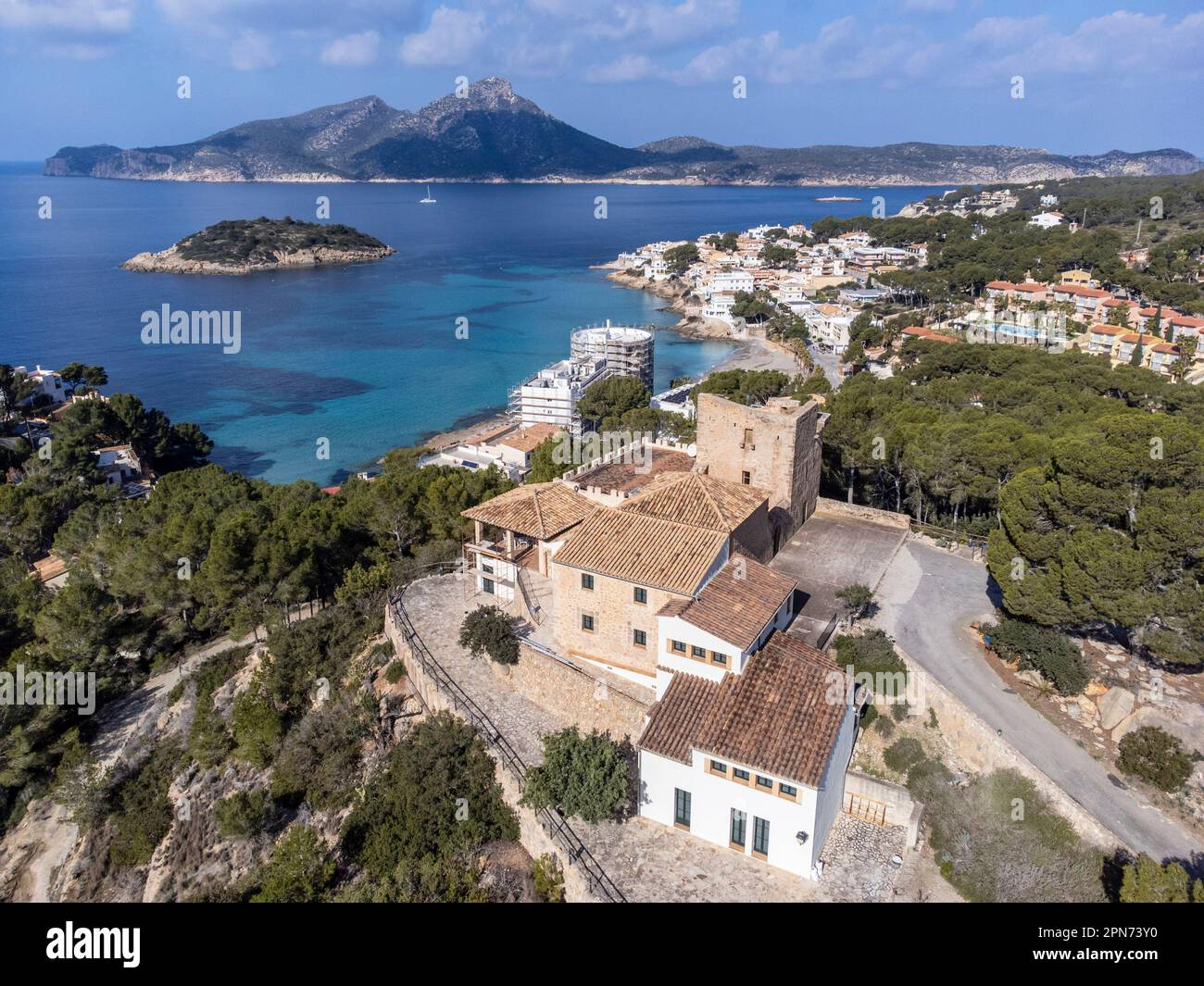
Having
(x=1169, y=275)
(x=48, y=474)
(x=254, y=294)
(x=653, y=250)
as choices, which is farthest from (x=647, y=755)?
(x=653, y=250)

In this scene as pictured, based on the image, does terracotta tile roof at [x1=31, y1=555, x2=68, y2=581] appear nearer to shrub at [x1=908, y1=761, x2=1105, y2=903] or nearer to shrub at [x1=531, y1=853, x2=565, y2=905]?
shrub at [x1=531, y1=853, x2=565, y2=905]

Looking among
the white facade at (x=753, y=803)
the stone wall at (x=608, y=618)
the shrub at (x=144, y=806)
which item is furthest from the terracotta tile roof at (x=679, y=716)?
the shrub at (x=144, y=806)

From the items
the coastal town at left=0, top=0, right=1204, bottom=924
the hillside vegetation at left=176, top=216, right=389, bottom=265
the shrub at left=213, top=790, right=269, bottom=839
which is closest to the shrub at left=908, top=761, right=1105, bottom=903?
the coastal town at left=0, top=0, right=1204, bottom=924

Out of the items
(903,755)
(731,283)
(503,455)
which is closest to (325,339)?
(503,455)

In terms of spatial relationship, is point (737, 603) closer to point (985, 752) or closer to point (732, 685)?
point (732, 685)

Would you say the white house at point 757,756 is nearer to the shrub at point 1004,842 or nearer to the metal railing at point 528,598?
the shrub at point 1004,842

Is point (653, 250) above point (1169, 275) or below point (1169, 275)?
above
